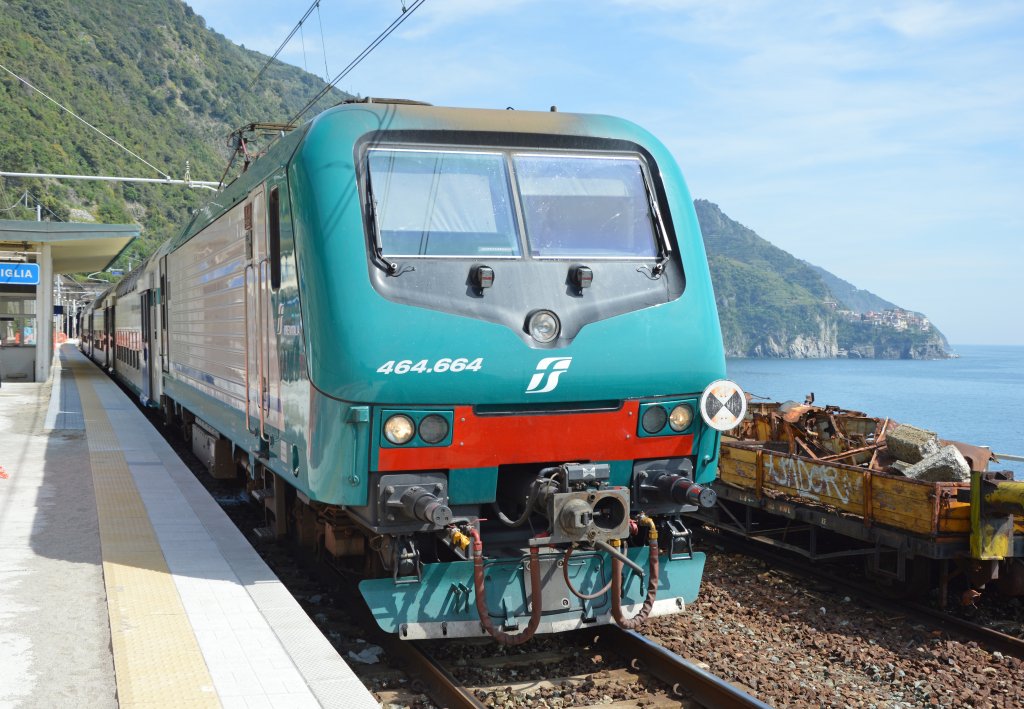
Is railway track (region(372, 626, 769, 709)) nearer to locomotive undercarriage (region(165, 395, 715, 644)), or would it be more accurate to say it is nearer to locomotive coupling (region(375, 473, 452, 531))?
locomotive undercarriage (region(165, 395, 715, 644))

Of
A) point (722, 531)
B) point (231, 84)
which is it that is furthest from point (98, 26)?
point (722, 531)

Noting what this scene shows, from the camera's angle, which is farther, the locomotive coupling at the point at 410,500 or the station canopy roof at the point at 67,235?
the station canopy roof at the point at 67,235

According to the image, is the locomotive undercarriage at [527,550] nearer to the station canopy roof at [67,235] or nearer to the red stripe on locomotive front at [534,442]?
the red stripe on locomotive front at [534,442]

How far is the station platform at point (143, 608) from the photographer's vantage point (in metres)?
4.72

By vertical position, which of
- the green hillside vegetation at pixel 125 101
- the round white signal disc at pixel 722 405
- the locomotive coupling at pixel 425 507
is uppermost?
the green hillside vegetation at pixel 125 101

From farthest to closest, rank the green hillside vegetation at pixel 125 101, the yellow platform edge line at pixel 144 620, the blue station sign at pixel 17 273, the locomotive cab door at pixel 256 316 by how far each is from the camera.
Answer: the green hillside vegetation at pixel 125 101, the blue station sign at pixel 17 273, the locomotive cab door at pixel 256 316, the yellow platform edge line at pixel 144 620

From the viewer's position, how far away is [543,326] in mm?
5855

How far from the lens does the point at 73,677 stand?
193 inches

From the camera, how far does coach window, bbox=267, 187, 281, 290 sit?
653 cm

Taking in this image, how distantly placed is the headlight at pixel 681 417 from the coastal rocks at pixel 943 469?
3.81 metres

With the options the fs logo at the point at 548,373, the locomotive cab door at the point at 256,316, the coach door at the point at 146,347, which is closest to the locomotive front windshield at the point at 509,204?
the fs logo at the point at 548,373

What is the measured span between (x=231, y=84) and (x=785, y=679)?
14645 cm

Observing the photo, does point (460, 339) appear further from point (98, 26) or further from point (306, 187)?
point (98, 26)

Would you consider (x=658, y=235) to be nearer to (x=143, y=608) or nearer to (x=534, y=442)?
(x=534, y=442)
